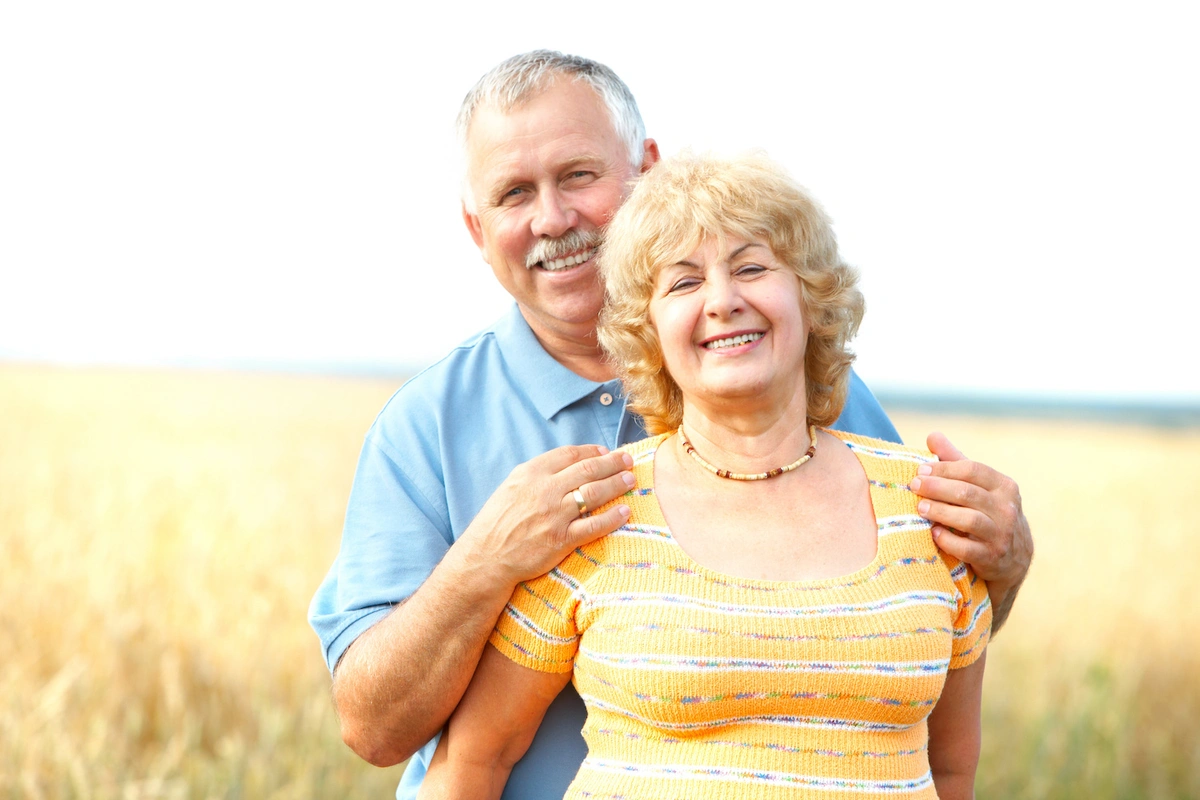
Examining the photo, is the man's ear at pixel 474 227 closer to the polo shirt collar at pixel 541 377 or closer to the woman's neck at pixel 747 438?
the polo shirt collar at pixel 541 377

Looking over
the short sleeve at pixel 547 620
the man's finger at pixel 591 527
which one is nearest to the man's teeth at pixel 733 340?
the man's finger at pixel 591 527

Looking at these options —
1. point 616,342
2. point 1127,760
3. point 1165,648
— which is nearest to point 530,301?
point 616,342

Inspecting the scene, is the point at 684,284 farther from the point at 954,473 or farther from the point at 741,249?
the point at 954,473

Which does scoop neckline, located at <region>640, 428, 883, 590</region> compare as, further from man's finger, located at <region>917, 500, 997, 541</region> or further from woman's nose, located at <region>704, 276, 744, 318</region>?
woman's nose, located at <region>704, 276, 744, 318</region>

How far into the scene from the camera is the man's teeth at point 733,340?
2.25 m

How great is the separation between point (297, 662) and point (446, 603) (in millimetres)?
3323

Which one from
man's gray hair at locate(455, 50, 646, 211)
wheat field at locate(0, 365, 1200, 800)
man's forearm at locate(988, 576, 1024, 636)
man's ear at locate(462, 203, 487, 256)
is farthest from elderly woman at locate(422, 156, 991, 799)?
wheat field at locate(0, 365, 1200, 800)

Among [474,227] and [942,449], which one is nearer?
[942,449]

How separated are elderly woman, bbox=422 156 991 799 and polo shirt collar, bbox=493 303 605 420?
1.27ft

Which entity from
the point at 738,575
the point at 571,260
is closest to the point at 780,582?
the point at 738,575

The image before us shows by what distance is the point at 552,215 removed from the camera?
9.49 feet

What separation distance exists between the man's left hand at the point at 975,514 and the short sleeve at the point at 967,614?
2 centimetres

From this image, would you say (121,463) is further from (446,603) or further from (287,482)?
(446,603)

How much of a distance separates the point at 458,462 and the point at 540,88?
105 cm
